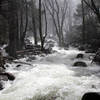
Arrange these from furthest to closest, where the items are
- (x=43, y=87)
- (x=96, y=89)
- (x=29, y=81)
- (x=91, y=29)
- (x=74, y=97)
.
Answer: (x=91, y=29) < (x=29, y=81) < (x=43, y=87) < (x=96, y=89) < (x=74, y=97)

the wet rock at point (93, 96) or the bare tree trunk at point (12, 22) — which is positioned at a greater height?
the bare tree trunk at point (12, 22)

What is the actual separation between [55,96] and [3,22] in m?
8.45

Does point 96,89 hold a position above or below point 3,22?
below

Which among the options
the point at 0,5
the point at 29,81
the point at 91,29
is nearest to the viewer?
the point at 29,81

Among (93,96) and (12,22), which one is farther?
(12,22)

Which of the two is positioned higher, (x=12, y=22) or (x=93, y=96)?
(x=12, y=22)

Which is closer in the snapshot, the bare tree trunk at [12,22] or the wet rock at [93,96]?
the wet rock at [93,96]

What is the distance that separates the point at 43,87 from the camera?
4324 millimetres

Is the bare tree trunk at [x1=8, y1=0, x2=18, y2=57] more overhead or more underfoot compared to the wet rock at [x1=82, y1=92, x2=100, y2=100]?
more overhead

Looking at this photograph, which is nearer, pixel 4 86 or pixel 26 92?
pixel 26 92

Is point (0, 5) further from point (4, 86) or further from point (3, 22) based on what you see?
point (4, 86)

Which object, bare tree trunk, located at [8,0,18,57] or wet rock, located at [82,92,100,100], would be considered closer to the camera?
wet rock, located at [82,92,100,100]

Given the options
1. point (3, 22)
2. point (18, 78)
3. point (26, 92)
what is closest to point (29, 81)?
point (18, 78)

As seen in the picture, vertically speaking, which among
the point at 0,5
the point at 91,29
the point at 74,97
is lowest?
the point at 74,97
